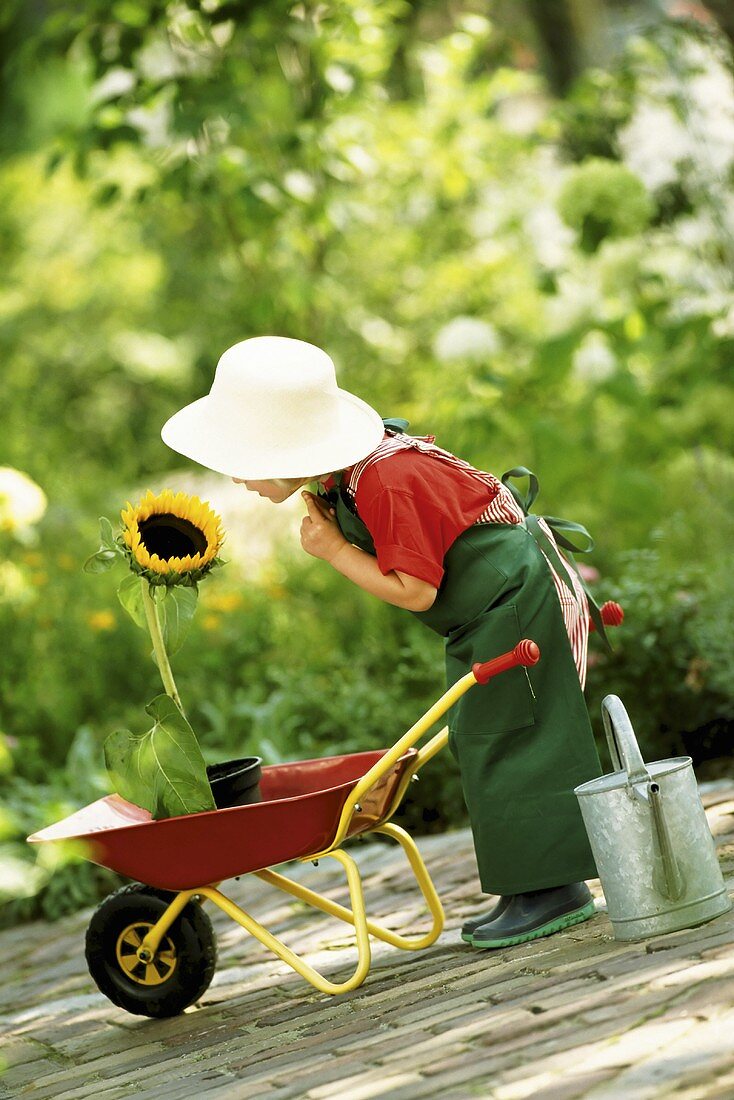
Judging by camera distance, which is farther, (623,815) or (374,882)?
(374,882)

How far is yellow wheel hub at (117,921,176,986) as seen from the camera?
3035 mm

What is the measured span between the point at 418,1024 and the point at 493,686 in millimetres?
737

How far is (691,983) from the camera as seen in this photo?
2.31m

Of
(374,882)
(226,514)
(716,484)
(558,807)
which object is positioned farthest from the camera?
(226,514)

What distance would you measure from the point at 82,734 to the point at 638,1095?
3260 mm

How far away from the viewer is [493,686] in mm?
2953

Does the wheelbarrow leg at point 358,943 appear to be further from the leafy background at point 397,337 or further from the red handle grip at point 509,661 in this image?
the leafy background at point 397,337

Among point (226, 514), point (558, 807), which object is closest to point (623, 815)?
point (558, 807)

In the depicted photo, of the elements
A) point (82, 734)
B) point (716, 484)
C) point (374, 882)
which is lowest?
point (374, 882)

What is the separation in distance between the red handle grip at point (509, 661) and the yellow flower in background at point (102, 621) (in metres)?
3.29

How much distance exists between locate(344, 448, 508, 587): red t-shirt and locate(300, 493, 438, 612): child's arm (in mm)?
34

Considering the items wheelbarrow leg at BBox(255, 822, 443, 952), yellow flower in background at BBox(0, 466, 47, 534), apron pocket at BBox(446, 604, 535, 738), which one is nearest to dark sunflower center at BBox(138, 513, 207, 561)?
apron pocket at BBox(446, 604, 535, 738)

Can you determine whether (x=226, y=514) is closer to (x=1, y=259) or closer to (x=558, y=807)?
(x=1, y=259)

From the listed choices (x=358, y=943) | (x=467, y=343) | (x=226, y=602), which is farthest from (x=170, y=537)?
(x=467, y=343)
